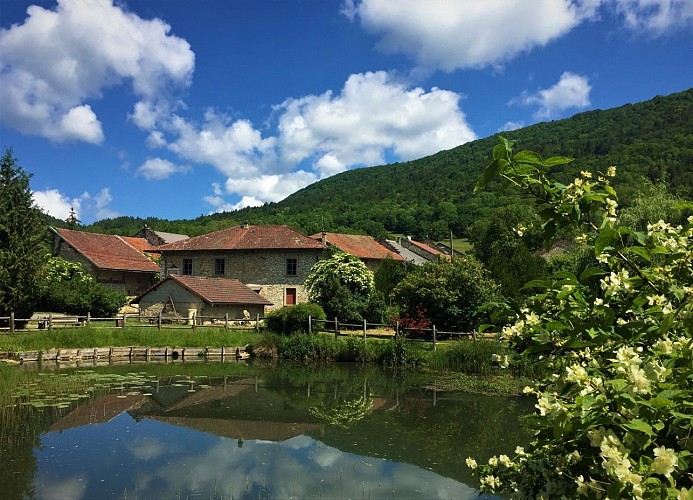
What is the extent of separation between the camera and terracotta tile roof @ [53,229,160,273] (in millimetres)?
35938

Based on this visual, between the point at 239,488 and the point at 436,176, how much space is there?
99.8 metres

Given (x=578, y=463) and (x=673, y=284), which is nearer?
(x=673, y=284)

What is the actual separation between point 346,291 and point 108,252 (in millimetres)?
20727

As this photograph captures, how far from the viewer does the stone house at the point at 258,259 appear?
3488 cm

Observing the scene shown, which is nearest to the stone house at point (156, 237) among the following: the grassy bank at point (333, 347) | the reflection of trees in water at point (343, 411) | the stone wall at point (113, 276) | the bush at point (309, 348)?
the stone wall at point (113, 276)

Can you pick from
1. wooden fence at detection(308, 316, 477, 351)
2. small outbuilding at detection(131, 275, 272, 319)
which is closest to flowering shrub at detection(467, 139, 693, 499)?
wooden fence at detection(308, 316, 477, 351)

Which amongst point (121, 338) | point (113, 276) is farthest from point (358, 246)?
point (121, 338)

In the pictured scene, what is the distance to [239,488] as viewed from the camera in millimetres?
8164

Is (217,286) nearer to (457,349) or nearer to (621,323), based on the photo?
(457,349)

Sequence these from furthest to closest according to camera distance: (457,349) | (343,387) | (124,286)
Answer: (124,286) < (457,349) < (343,387)

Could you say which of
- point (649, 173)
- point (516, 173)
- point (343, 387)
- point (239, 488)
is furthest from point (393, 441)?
point (649, 173)

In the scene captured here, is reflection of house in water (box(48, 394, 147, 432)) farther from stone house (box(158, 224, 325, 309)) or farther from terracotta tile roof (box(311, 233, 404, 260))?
terracotta tile roof (box(311, 233, 404, 260))

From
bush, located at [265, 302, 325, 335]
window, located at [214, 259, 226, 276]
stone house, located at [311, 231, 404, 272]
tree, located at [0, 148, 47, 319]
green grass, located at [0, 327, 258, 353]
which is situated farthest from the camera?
stone house, located at [311, 231, 404, 272]

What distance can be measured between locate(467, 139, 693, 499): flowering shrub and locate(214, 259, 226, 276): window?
3487cm
